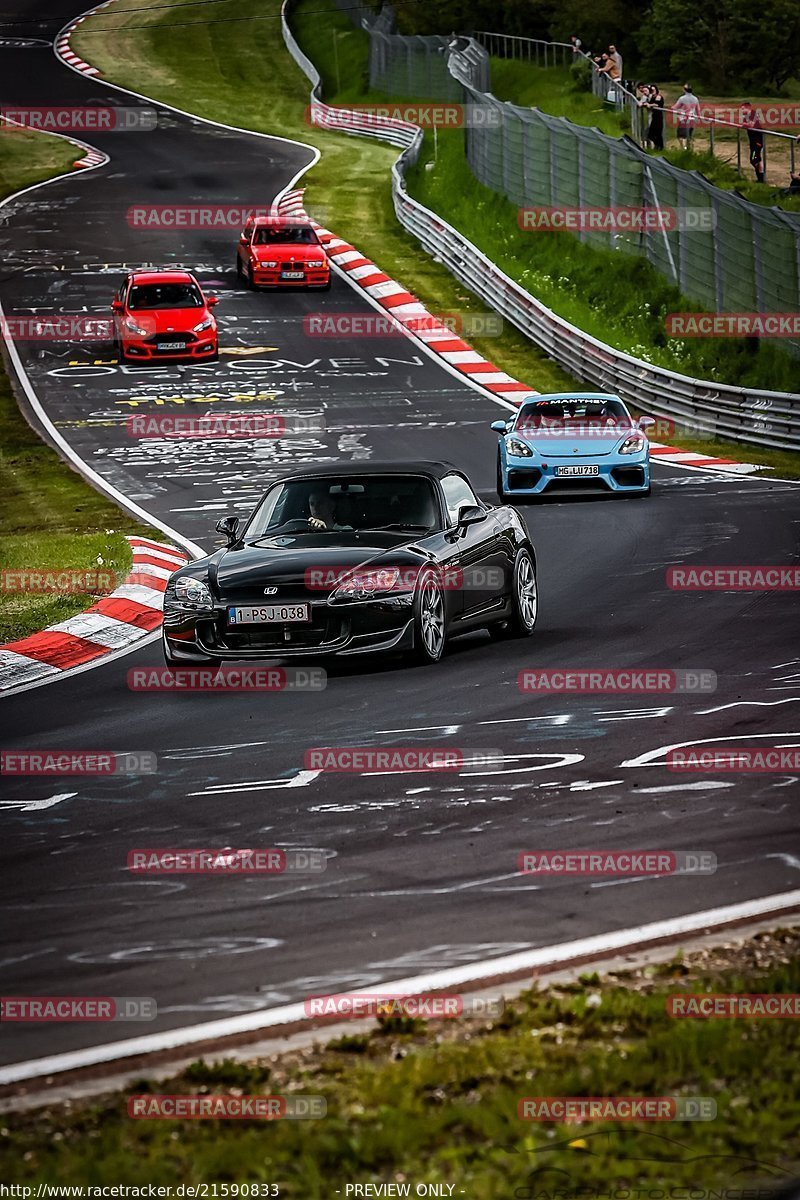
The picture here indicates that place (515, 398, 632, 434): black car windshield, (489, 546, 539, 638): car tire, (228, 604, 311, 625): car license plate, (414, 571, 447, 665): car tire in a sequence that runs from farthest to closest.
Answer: (515, 398, 632, 434): black car windshield, (489, 546, 539, 638): car tire, (414, 571, 447, 665): car tire, (228, 604, 311, 625): car license plate

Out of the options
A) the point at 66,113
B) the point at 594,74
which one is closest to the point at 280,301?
the point at 594,74

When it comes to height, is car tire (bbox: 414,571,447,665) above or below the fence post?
below

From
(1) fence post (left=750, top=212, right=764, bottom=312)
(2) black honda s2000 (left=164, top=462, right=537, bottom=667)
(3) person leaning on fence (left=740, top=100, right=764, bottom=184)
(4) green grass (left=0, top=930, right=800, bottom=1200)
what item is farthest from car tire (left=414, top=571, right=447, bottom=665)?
(3) person leaning on fence (left=740, top=100, right=764, bottom=184)

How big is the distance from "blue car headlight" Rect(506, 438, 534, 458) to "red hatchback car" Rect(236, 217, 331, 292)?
1776cm

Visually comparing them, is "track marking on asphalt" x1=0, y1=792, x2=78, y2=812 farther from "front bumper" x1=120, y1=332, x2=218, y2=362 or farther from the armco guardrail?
"front bumper" x1=120, y1=332, x2=218, y2=362

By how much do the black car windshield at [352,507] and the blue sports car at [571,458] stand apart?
27.2 feet

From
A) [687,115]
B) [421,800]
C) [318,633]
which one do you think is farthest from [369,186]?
[421,800]

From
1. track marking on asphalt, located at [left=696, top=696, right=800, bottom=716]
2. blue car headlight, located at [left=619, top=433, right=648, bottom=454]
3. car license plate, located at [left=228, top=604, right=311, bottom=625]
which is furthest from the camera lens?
blue car headlight, located at [left=619, top=433, right=648, bottom=454]

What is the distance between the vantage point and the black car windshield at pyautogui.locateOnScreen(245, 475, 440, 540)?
13180 millimetres

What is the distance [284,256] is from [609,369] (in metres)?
10.5

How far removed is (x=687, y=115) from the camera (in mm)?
37125

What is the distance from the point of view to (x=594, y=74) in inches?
1881

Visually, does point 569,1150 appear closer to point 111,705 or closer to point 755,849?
point 755,849

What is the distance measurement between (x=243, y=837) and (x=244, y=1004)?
215 cm
